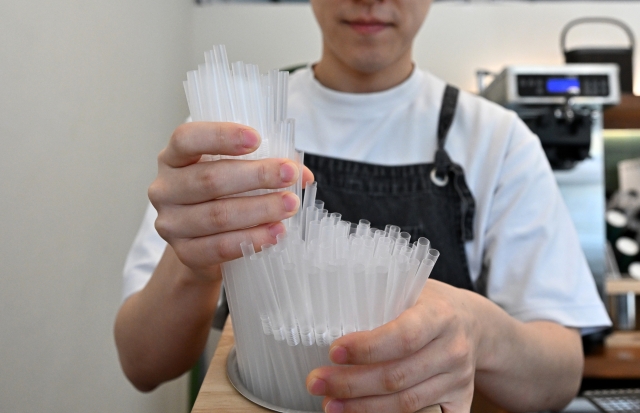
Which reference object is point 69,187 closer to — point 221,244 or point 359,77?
point 359,77

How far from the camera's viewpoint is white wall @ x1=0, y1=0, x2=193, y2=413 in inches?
32.0

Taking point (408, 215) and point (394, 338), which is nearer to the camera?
point (394, 338)

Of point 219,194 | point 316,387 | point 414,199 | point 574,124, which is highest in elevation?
point 219,194

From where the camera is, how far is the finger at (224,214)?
1.44 ft

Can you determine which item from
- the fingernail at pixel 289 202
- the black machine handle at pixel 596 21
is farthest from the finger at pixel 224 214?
the black machine handle at pixel 596 21

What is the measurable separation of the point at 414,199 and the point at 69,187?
660 mm

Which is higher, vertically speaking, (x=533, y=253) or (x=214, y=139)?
(x=214, y=139)

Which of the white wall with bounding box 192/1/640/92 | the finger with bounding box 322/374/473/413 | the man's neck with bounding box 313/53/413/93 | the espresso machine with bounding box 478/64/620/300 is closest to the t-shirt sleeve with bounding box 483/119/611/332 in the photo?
the man's neck with bounding box 313/53/413/93

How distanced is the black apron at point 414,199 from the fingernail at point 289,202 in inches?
19.6

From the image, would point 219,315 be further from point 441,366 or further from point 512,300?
point 441,366

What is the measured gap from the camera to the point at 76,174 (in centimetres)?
109

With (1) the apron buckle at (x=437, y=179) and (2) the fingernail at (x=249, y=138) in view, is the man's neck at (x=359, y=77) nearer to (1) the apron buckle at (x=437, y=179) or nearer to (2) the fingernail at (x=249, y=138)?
(1) the apron buckle at (x=437, y=179)

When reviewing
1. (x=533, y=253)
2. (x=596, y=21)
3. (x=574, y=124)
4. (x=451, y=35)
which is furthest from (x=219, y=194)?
(x=596, y=21)

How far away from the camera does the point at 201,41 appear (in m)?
2.26
